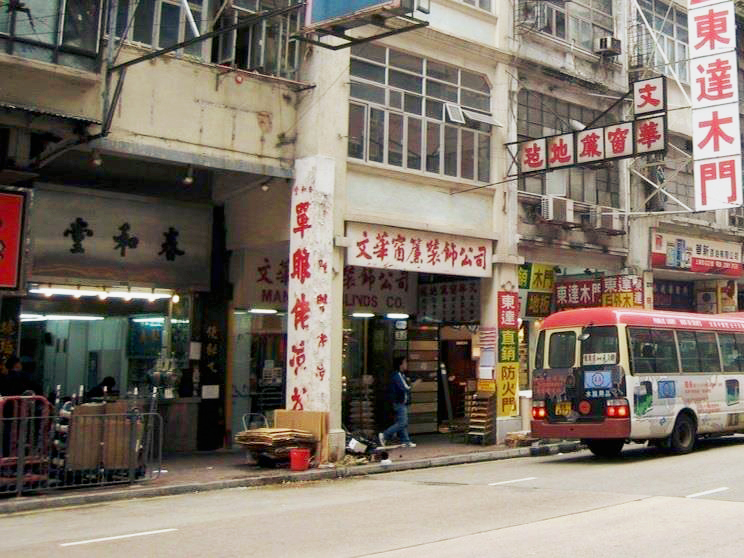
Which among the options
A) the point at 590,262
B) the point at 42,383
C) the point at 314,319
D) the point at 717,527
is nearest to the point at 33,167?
the point at 42,383

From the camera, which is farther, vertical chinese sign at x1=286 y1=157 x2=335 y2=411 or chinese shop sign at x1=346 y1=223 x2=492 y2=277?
chinese shop sign at x1=346 y1=223 x2=492 y2=277

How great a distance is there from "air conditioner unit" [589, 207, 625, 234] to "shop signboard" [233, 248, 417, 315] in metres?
4.66

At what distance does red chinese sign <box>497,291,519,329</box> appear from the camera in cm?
1897

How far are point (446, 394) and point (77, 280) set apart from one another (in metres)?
9.93

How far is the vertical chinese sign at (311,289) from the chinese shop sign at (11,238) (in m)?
4.71

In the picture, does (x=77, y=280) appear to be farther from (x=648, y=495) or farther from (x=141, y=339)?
(x=648, y=495)

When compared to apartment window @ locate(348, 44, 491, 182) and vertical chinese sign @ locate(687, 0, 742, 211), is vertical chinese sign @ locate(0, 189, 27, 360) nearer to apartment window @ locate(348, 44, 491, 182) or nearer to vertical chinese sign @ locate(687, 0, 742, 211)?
apartment window @ locate(348, 44, 491, 182)

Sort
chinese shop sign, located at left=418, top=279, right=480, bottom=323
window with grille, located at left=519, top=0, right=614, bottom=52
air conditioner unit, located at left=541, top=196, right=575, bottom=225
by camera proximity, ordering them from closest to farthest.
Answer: chinese shop sign, located at left=418, top=279, right=480, bottom=323
air conditioner unit, located at left=541, top=196, right=575, bottom=225
window with grille, located at left=519, top=0, right=614, bottom=52

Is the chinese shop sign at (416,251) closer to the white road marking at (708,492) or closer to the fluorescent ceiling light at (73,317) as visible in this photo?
the fluorescent ceiling light at (73,317)

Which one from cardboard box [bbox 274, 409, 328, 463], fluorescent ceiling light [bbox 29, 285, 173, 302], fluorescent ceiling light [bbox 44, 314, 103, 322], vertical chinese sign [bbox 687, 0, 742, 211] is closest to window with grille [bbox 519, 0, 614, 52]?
vertical chinese sign [bbox 687, 0, 742, 211]

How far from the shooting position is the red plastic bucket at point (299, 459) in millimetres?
14500

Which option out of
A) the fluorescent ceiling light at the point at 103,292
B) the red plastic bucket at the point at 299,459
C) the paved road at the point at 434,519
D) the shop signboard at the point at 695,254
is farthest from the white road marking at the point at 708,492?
the shop signboard at the point at 695,254

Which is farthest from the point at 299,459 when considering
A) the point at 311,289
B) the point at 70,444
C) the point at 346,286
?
the point at 346,286

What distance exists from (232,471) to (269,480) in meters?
1.04
